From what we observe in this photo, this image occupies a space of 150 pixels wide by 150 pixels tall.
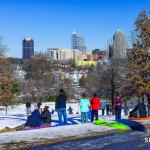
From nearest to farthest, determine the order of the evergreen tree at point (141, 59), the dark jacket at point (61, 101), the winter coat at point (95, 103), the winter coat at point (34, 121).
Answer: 1. the winter coat at point (34, 121)
2. the dark jacket at point (61, 101)
3. the winter coat at point (95, 103)
4. the evergreen tree at point (141, 59)

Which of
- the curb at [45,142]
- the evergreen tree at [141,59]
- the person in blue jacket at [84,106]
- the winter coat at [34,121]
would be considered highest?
the evergreen tree at [141,59]

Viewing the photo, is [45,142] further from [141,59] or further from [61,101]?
[141,59]

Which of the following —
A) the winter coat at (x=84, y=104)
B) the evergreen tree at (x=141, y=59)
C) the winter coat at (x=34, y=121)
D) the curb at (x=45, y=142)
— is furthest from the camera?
the evergreen tree at (x=141, y=59)

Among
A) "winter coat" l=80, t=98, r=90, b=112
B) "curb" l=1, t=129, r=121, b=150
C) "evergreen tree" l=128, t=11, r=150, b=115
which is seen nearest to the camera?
"curb" l=1, t=129, r=121, b=150

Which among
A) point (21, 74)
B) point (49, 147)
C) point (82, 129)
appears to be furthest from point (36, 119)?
point (21, 74)

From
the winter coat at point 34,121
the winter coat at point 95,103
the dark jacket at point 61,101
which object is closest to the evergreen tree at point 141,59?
the winter coat at point 95,103

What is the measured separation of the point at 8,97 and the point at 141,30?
75.5ft

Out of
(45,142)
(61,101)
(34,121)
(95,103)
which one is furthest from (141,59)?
(45,142)

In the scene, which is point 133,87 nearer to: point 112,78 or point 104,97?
point 112,78

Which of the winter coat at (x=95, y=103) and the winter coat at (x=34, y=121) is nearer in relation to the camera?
the winter coat at (x=34, y=121)

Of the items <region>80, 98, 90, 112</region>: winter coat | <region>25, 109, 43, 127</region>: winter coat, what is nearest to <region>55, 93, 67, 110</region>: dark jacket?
<region>80, 98, 90, 112</region>: winter coat

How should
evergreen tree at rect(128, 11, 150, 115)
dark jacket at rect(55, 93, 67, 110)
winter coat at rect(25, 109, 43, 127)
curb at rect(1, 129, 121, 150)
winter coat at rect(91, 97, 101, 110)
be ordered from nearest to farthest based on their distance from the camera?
curb at rect(1, 129, 121, 150) < winter coat at rect(25, 109, 43, 127) < dark jacket at rect(55, 93, 67, 110) < winter coat at rect(91, 97, 101, 110) < evergreen tree at rect(128, 11, 150, 115)

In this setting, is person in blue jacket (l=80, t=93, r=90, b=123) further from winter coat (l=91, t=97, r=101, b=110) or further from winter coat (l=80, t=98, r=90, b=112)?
winter coat (l=91, t=97, r=101, b=110)

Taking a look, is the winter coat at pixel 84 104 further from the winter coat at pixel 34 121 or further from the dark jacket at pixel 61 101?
the winter coat at pixel 34 121
